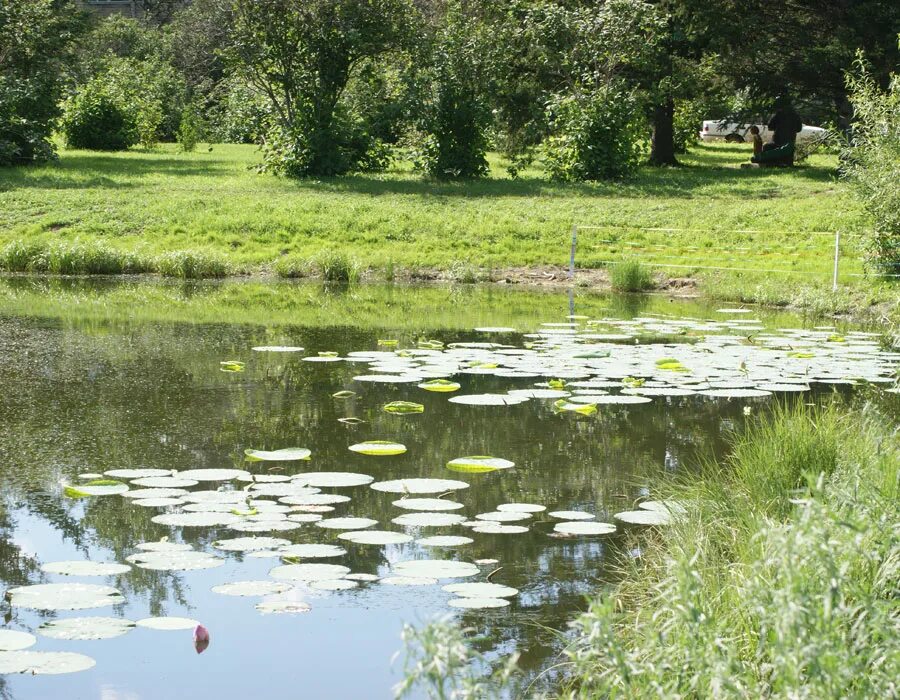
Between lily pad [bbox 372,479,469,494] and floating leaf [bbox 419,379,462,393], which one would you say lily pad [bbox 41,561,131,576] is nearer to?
lily pad [bbox 372,479,469,494]

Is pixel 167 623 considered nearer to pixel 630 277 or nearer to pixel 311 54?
pixel 630 277

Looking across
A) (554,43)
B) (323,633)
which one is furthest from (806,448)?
(554,43)

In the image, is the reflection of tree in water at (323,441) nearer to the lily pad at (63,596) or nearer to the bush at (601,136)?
the lily pad at (63,596)

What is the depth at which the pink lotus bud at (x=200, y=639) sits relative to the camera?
439cm

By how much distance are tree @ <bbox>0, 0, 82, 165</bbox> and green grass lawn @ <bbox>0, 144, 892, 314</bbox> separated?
45.8 inches

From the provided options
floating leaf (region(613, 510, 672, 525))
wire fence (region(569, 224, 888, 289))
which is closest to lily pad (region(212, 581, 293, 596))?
floating leaf (region(613, 510, 672, 525))

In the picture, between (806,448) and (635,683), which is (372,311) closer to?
(806,448)

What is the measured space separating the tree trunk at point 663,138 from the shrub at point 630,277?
515 inches

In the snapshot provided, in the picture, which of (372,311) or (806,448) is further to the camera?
(372,311)

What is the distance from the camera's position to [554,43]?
87.0 ft

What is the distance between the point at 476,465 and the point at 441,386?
2299 mm

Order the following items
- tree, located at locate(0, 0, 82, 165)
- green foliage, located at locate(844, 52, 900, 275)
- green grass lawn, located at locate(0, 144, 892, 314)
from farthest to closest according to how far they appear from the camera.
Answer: tree, located at locate(0, 0, 82, 165) < green grass lawn, located at locate(0, 144, 892, 314) < green foliage, located at locate(844, 52, 900, 275)

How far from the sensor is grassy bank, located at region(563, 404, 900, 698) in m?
2.80

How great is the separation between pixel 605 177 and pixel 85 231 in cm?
1035
